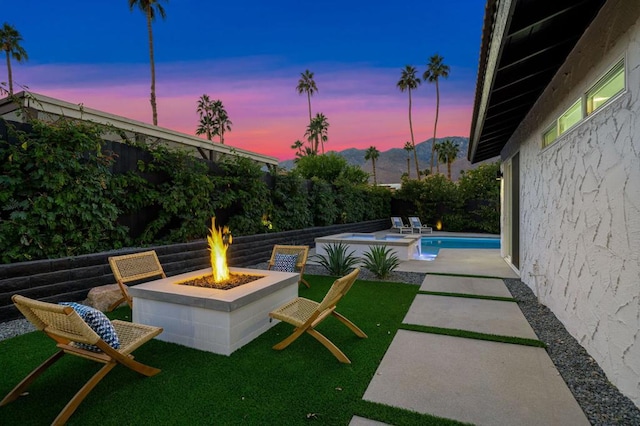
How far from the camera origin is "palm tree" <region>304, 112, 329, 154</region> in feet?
150

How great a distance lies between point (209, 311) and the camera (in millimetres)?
3520

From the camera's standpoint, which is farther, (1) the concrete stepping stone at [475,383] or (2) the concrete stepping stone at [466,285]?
(2) the concrete stepping stone at [466,285]

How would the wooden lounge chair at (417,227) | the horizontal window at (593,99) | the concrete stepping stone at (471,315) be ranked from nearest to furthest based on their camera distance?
the horizontal window at (593,99) → the concrete stepping stone at (471,315) → the wooden lounge chair at (417,227)

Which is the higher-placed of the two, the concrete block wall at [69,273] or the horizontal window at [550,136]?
the horizontal window at [550,136]

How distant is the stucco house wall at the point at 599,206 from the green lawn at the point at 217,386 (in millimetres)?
1797

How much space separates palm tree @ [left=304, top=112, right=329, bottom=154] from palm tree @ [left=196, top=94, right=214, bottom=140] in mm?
13743

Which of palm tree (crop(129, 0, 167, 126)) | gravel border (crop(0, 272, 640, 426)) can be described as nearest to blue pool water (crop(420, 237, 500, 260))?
gravel border (crop(0, 272, 640, 426))

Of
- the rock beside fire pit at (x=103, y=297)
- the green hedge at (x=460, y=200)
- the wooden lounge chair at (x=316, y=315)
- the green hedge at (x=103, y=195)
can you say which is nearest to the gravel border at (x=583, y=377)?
the wooden lounge chair at (x=316, y=315)

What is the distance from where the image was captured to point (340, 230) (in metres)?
14.3

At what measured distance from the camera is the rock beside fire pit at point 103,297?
4754 mm

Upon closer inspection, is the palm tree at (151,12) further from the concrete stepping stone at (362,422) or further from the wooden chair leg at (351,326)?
the concrete stepping stone at (362,422)

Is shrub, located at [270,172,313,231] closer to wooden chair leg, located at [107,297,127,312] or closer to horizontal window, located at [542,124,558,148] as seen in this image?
wooden chair leg, located at [107,297,127,312]

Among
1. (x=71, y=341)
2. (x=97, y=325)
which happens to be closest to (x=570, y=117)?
(x=97, y=325)

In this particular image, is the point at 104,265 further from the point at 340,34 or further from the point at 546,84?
the point at 340,34
